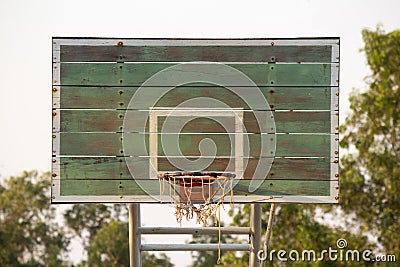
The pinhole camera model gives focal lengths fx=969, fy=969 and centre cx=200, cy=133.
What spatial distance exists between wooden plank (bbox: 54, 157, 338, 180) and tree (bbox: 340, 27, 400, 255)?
19.8 ft

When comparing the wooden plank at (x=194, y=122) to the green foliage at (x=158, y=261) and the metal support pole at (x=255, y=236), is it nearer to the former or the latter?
the metal support pole at (x=255, y=236)

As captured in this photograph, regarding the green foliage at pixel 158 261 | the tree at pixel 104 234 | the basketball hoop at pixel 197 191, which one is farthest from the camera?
the tree at pixel 104 234

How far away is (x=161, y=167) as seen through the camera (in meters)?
6.48

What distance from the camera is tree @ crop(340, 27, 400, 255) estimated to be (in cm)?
1238

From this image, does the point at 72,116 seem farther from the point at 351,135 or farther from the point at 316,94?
the point at 351,135

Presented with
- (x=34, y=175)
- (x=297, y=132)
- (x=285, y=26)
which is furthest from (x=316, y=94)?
(x=34, y=175)

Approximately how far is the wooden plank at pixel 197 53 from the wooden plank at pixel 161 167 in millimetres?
677

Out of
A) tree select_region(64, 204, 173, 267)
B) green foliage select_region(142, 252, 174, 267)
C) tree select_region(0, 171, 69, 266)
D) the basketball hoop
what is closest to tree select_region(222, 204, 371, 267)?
green foliage select_region(142, 252, 174, 267)

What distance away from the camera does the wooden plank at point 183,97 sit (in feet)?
21.4

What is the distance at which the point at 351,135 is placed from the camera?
41.2ft

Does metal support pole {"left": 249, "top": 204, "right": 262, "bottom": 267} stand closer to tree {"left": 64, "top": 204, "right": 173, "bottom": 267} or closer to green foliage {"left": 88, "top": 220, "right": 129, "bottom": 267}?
tree {"left": 64, "top": 204, "right": 173, "bottom": 267}

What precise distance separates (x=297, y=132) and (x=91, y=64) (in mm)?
1463

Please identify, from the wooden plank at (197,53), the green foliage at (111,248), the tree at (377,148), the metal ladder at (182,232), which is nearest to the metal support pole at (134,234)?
the metal ladder at (182,232)

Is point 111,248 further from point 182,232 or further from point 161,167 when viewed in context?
point 161,167
